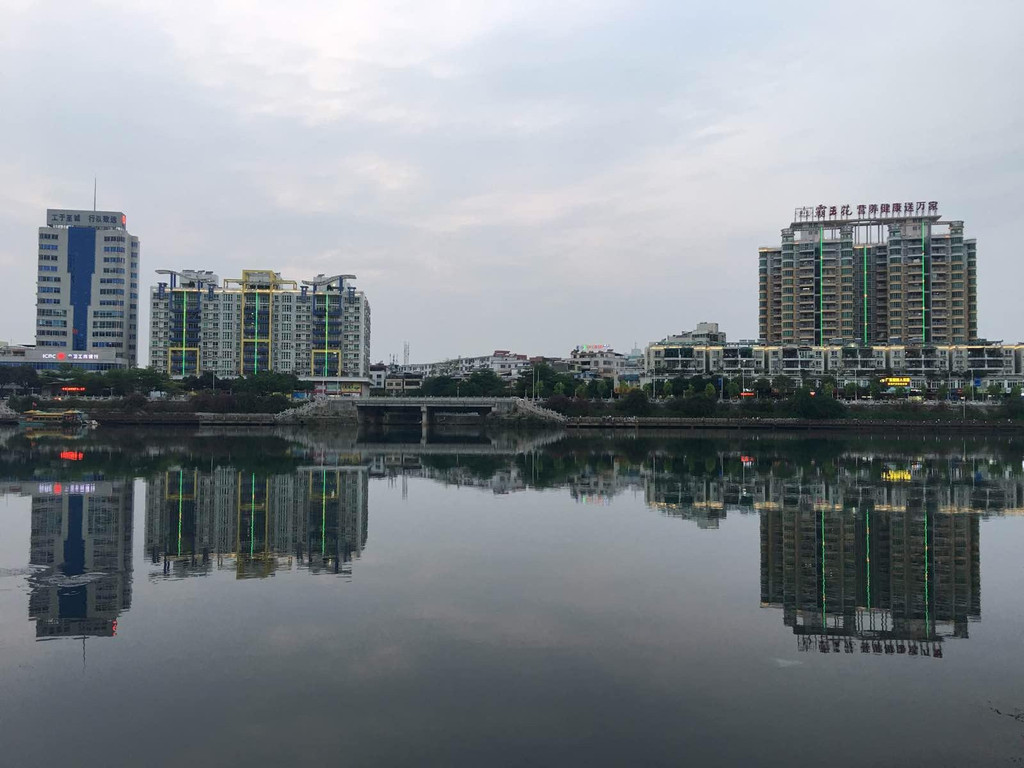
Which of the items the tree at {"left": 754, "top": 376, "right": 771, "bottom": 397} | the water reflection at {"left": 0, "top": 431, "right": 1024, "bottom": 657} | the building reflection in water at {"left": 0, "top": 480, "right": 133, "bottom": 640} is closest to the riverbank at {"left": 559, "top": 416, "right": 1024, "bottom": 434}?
the tree at {"left": 754, "top": 376, "right": 771, "bottom": 397}

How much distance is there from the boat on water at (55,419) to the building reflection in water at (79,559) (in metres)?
52.2

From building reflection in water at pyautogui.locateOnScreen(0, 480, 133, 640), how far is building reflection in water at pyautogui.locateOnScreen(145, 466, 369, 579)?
83 cm

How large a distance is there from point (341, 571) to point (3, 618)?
19.2 ft

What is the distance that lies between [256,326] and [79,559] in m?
92.5

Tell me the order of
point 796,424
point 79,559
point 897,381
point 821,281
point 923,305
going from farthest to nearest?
point 821,281 → point 923,305 → point 897,381 → point 796,424 → point 79,559

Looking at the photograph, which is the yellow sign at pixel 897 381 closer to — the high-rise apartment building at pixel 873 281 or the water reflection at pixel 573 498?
the high-rise apartment building at pixel 873 281

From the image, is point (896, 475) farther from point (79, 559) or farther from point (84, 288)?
point (84, 288)

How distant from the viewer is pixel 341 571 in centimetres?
1620

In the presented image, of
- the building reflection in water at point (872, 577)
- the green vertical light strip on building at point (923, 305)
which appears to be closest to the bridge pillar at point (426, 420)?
the building reflection in water at point (872, 577)

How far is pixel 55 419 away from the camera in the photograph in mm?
76188

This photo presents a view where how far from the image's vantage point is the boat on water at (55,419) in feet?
244

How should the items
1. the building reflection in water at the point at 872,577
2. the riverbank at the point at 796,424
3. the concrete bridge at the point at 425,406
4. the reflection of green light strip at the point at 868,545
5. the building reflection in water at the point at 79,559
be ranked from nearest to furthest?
1. the building reflection in water at the point at 872,577
2. the building reflection in water at the point at 79,559
3. the reflection of green light strip at the point at 868,545
4. the riverbank at the point at 796,424
5. the concrete bridge at the point at 425,406

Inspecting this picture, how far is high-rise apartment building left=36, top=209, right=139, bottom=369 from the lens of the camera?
104m

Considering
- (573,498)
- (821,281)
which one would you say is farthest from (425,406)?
(573,498)
